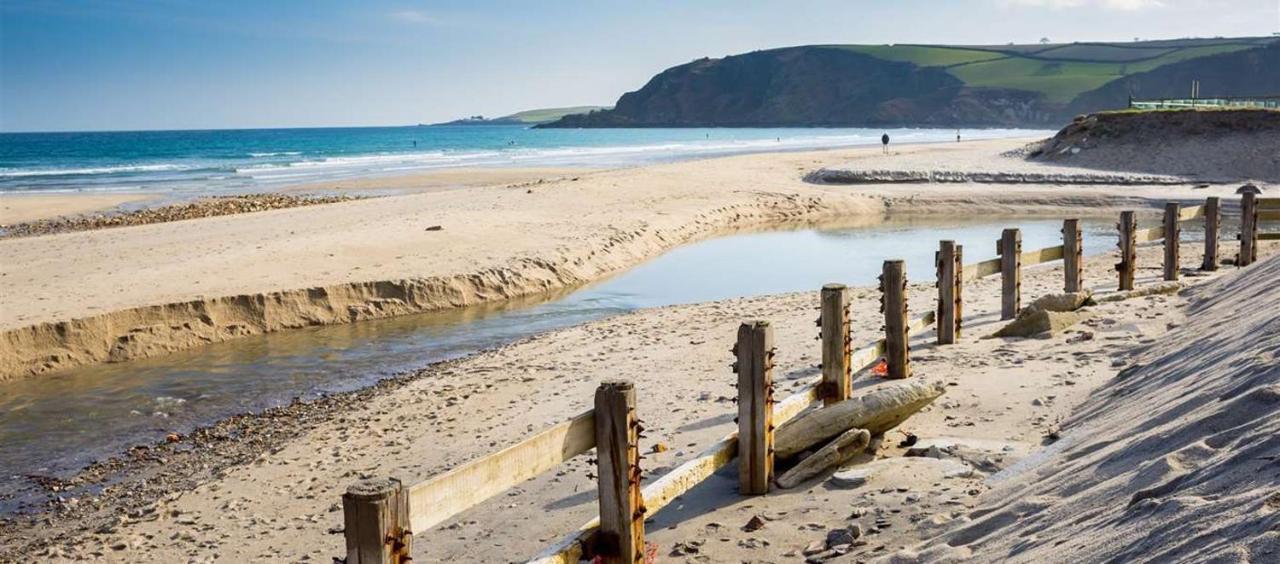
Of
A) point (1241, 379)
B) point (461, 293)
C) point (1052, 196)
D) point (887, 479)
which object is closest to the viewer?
point (1241, 379)

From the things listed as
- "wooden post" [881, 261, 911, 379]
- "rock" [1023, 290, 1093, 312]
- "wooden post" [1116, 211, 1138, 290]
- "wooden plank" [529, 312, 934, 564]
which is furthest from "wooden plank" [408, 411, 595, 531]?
"wooden post" [1116, 211, 1138, 290]

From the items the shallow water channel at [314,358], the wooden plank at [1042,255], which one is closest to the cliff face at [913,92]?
the shallow water channel at [314,358]

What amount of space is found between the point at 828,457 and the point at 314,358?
7.68 meters

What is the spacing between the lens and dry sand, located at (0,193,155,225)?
31.1 m

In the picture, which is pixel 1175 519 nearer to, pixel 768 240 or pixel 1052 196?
pixel 768 240

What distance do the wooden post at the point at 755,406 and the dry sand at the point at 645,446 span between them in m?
0.16

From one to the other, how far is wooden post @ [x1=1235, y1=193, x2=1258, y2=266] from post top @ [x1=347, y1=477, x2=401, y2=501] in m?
13.8

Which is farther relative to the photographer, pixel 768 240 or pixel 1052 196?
pixel 1052 196

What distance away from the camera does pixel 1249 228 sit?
548 inches

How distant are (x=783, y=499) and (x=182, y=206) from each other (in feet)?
97.6

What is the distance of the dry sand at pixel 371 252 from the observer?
13188 mm

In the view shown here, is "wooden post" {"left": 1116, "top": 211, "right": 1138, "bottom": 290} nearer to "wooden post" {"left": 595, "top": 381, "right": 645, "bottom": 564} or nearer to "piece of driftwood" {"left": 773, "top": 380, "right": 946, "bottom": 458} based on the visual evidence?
"piece of driftwood" {"left": 773, "top": 380, "right": 946, "bottom": 458}

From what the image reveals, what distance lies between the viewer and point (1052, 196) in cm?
3055

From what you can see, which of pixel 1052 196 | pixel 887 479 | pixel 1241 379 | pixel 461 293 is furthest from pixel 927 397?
pixel 1052 196
